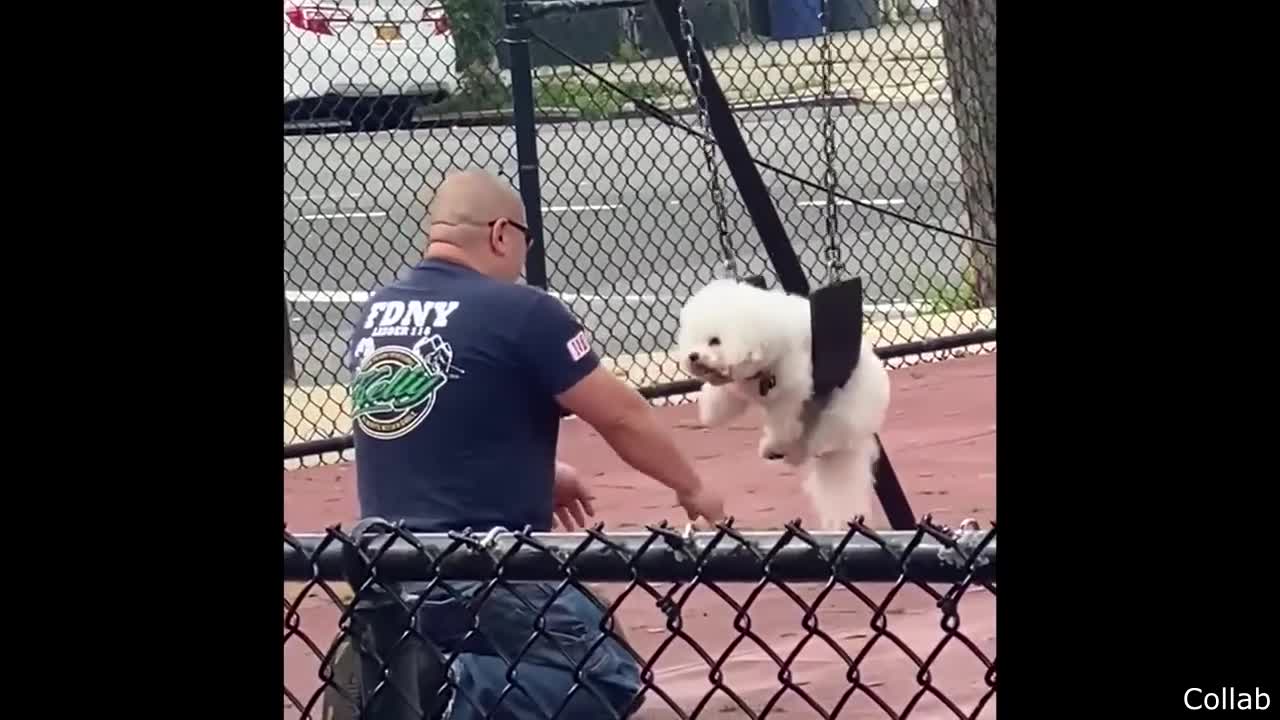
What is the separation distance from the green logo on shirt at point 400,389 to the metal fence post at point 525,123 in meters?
3.71

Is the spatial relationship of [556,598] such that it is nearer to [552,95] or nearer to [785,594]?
[785,594]

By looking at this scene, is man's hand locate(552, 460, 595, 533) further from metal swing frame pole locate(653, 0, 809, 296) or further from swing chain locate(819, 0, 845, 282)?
swing chain locate(819, 0, 845, 282)

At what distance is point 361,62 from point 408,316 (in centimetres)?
874

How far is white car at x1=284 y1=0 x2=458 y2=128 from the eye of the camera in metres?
11.7

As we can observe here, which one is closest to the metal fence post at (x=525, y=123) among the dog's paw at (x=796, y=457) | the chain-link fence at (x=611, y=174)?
the chain-link fence at (x=611, y=174)

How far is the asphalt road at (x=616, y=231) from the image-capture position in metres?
11.9

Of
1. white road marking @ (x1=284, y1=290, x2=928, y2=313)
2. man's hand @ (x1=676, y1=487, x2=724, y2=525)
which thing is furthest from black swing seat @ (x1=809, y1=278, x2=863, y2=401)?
white road marking @ (x1=284, y1=290, x2=928, y2=313)

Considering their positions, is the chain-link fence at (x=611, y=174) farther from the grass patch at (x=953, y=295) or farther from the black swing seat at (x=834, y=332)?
the black swing seat at (x=834, y=332)

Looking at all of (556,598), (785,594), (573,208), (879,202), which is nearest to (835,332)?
(785,594)

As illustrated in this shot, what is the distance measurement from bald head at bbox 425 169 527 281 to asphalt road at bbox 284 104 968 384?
5096 millimetres
